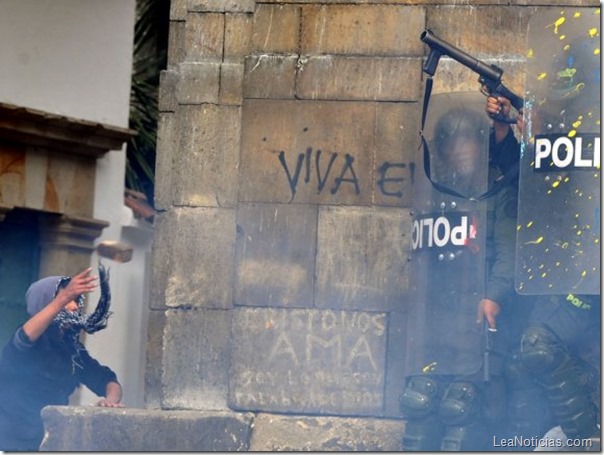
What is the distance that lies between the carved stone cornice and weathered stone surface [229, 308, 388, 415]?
661 cm

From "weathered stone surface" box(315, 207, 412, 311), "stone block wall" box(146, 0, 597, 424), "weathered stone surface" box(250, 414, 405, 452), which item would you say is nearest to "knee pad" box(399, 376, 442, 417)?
"weathered stone surface" box(250, 414, 405, 452)

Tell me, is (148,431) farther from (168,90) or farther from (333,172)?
(168,90)

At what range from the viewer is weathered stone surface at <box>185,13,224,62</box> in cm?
975

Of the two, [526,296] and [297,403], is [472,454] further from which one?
[297,403]

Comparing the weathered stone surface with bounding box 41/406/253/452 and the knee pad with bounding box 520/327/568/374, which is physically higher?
the knee pad with bounding box 520/327/568/374

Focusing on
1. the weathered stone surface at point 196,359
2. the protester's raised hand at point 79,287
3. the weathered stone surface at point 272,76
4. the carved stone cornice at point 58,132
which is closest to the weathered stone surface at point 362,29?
the weathered stone surface at point 272,76

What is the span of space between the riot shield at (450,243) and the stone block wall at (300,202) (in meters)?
0.16

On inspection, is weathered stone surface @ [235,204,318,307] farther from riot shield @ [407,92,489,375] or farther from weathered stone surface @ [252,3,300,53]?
weathered stone surface @ [252,3,300,53]

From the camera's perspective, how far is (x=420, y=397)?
864 centimetres

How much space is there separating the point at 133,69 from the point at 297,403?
35.1 feet

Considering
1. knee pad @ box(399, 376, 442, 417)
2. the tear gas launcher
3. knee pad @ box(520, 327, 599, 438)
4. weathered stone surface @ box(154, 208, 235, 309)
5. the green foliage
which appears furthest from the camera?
the green foliage

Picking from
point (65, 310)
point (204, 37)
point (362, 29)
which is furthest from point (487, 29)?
point (65, 310)

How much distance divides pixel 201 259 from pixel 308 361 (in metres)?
0.77

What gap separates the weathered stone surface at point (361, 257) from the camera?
940cm
